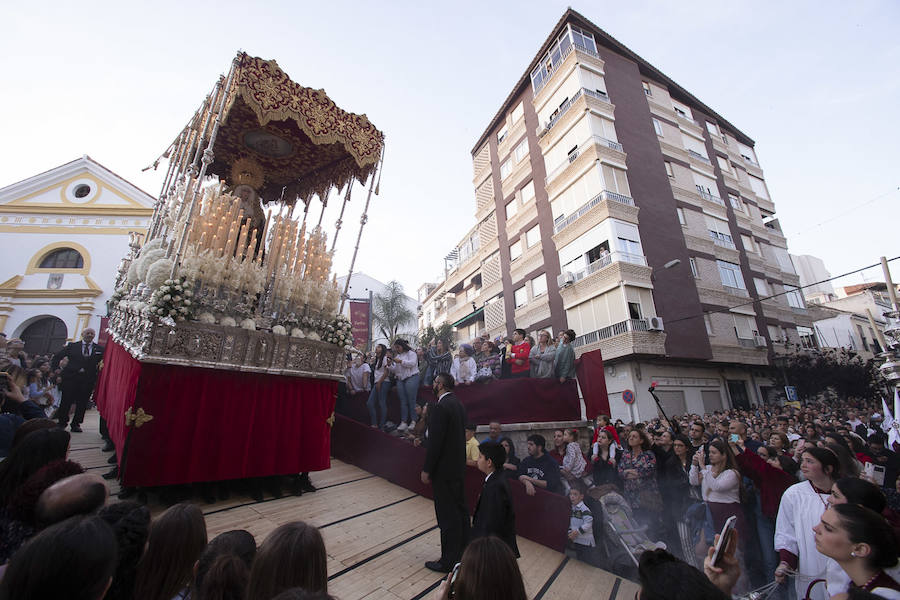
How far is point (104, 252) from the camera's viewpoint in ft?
59.7

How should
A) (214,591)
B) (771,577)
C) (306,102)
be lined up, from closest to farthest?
(214,591), (771,577), (306,102)

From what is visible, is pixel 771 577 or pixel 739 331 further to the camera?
pixel 739 331

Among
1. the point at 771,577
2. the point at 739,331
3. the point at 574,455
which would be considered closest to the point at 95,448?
the point at 574,455

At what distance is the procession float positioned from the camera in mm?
4309

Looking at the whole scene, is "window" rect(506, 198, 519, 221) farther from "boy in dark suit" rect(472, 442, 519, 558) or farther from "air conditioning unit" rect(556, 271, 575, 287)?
"boy in dark suit" rect(472, 442, 519, 558)

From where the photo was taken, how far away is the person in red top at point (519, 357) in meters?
8.26

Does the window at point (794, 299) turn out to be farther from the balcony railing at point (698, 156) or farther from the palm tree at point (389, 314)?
the palm tree at point (389, 314)

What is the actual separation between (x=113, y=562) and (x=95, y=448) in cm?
702

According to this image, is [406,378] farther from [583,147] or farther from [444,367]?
[583,147]

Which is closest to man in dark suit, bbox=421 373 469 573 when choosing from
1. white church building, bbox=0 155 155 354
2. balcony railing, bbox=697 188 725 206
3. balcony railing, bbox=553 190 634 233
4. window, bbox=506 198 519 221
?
balcony railing, bbox=553 190 634 233

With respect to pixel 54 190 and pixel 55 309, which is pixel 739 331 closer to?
pixel 55 309

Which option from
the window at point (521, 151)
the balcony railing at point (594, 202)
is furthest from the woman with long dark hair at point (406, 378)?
the window at point (521, 151)

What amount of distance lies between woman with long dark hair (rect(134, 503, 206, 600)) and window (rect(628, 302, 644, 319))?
18479 millimetres

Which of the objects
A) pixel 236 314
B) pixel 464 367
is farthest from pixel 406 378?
pixel 236 314
